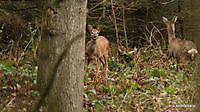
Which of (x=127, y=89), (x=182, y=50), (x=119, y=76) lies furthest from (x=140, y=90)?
(x=182, y=50)

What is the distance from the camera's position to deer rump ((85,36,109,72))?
8.05m

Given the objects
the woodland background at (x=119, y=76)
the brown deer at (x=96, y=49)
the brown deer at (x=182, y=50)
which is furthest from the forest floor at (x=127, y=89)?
the brown deer at (x=182, y=50)

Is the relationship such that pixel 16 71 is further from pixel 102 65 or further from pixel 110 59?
pixel 110 59

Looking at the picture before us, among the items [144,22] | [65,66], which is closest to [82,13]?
[65,66]

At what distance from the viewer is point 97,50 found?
8148 mm

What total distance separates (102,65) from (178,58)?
2.25 metres

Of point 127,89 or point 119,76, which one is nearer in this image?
point 127,89

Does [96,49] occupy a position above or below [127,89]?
above

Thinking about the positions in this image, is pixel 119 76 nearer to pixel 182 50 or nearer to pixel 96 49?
pixel 96 49

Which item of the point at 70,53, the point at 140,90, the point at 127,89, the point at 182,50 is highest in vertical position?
the point at 70,53

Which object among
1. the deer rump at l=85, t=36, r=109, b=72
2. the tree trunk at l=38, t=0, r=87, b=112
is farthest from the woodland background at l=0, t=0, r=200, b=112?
the tree trunk at l=38, t=0, r=87, b=112

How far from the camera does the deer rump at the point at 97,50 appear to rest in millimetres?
8047

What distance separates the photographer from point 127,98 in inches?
211

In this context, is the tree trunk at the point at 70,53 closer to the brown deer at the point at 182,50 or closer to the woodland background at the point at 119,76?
the woodland background at the point at 119,76
